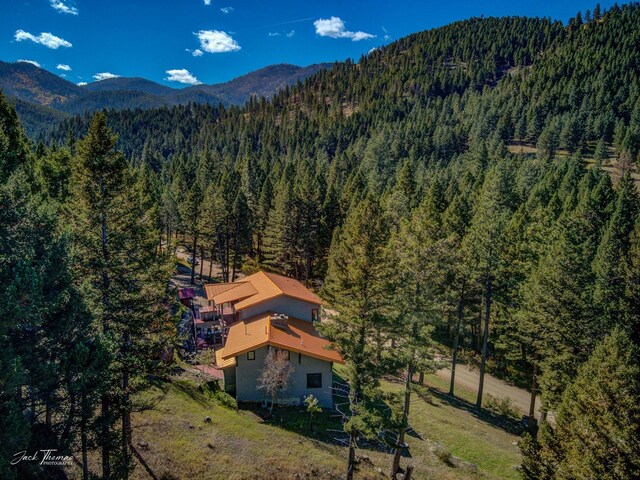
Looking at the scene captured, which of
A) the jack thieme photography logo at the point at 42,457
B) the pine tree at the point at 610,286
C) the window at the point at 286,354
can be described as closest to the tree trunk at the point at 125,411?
the jack thieme photography logo at the point at 42,457

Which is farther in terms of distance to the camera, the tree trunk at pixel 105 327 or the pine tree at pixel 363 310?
the pine tree at pixel 363 310

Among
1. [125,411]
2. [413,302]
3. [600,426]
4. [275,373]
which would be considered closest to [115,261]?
[125,411]

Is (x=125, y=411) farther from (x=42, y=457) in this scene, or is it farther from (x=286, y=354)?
(x=286, y=354)

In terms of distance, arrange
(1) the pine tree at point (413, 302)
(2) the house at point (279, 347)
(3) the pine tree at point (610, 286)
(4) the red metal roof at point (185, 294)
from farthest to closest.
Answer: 1. (4) the red metal roof at point (185, 294)
2. (2) the house at point (279, 347)
3. (3) the pine tree at point (610, 286)
4. (1) the pine tree at point (413, 302)

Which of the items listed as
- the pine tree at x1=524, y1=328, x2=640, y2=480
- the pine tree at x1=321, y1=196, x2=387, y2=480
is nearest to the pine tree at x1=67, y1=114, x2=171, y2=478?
the pine tree at x1=321, y1=196, x2=387, y2=480

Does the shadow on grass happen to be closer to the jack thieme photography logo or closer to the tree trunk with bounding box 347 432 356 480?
the tree trunk with bounding box 347 432 356 480

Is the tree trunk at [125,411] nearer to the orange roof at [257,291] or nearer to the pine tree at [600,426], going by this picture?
the orange roof at [257,291]
